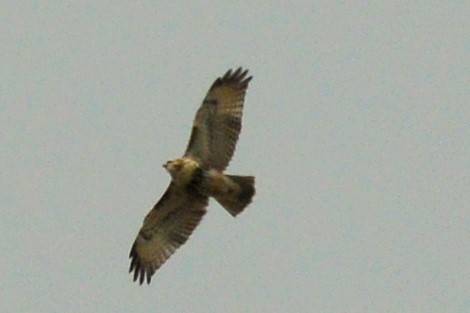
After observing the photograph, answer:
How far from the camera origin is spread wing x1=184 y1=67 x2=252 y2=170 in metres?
15.2

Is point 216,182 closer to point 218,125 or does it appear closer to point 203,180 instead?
point 203,180

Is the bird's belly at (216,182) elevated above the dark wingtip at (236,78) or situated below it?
below

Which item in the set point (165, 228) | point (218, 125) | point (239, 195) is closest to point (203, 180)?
point (239, 195)

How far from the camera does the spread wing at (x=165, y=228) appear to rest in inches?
609

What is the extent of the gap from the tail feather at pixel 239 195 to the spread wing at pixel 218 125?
34 centimetres

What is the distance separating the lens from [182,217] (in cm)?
1567

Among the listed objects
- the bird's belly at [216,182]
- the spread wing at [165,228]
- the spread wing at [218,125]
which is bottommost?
the spread wing at [165,228]

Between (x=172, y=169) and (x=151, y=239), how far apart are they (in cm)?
149

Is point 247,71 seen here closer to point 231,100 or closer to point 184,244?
point 231,100

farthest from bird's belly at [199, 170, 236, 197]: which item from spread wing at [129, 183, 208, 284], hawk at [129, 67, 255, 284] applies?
spread wing at [129, 183, 208, 284]

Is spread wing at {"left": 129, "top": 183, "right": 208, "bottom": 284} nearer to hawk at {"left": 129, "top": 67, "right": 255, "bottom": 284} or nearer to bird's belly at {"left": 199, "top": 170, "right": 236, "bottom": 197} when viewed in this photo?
hawk at {"left": 129, "top": 67, "right": 255, "bottom": 284}

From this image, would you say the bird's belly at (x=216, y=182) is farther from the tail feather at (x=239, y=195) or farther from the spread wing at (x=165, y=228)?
the spread wing at (x=165, y=228)

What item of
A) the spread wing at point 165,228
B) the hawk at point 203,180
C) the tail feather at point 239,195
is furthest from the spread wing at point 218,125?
the spread wing at point 165,228

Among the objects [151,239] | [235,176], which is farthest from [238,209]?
[151,239]
